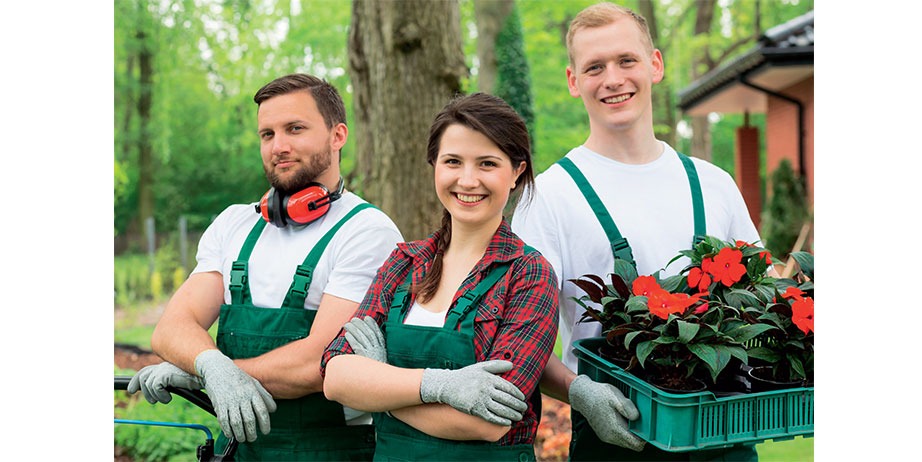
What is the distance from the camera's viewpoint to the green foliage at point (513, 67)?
35.8 feet

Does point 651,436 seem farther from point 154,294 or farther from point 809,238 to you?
point 154,294

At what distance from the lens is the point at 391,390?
1958mm

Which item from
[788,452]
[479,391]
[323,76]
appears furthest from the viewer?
[323,76]

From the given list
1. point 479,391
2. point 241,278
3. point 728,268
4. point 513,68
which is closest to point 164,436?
point 241,278

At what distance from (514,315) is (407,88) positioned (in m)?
2.66

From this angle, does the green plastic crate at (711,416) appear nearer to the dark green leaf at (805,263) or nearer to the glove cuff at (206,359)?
the dark green leaf at (805,263)

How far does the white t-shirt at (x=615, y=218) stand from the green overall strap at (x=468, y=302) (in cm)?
33

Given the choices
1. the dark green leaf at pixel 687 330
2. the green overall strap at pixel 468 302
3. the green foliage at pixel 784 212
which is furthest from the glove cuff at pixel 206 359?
the green foliage at pixel 784 212

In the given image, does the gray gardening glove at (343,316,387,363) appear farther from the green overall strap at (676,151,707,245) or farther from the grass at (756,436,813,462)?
the grass at (756,436,813,462)

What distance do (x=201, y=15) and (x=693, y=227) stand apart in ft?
54.0

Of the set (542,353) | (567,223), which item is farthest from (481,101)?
(542,353)

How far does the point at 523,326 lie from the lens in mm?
1983

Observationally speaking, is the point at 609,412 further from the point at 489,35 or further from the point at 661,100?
the point at 661,100

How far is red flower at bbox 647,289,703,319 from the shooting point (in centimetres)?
194
